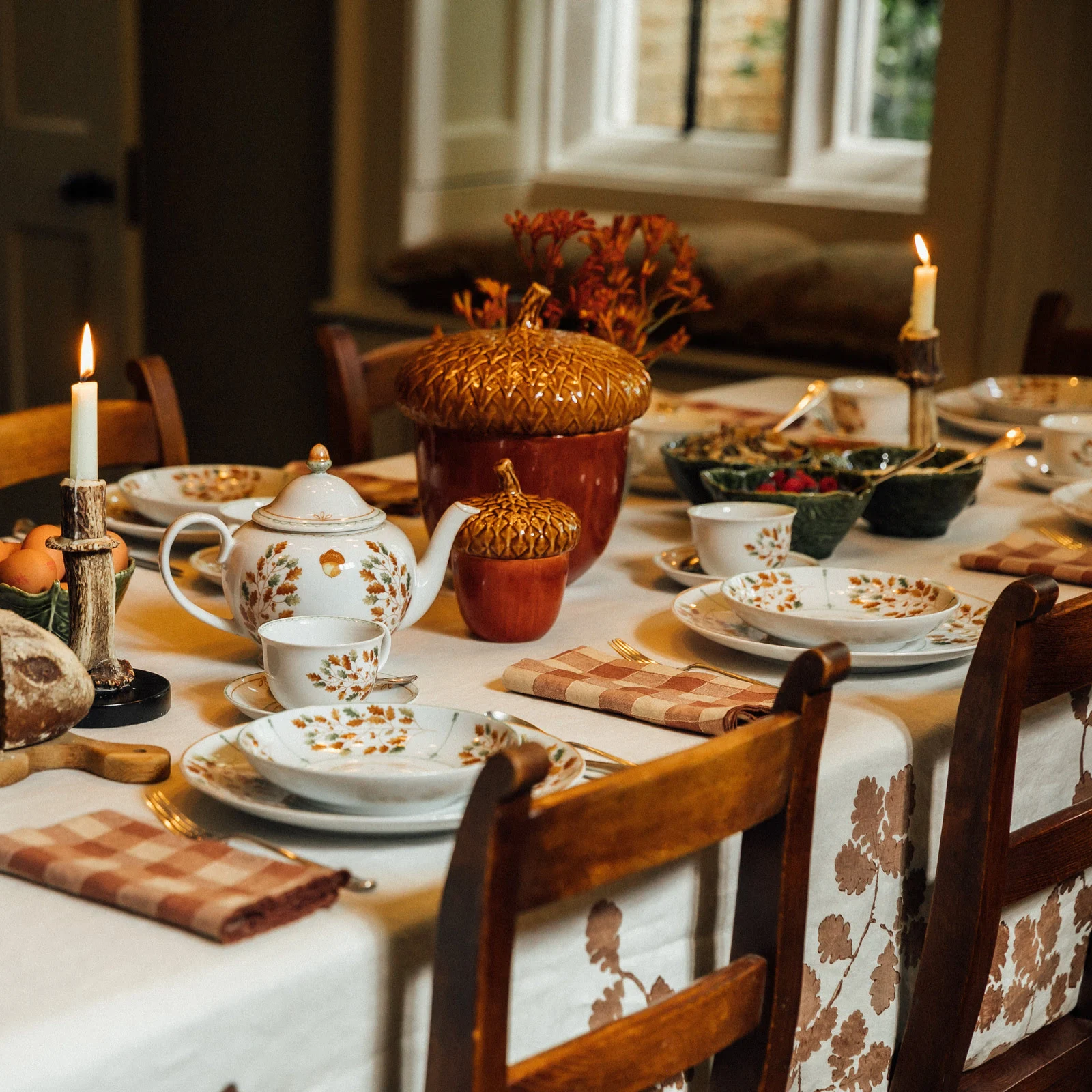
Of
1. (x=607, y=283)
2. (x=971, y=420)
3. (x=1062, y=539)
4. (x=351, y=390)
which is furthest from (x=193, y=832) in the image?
(x=971, y=420)

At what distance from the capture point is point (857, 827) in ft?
3.10

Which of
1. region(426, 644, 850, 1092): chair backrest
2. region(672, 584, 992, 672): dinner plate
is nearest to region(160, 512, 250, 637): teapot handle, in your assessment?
region(672, 584, 992, 672): dinner plate

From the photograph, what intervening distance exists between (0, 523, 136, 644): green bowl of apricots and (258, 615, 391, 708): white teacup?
111 mm

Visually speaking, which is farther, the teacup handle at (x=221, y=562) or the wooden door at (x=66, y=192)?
the wooden door at (x=66, y=192)

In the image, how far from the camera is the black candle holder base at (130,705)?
3.05 feet

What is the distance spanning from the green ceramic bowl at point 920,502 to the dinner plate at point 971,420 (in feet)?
1.33

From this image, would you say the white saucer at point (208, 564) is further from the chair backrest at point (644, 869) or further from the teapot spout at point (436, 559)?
the chair backrest at point (644, 869)

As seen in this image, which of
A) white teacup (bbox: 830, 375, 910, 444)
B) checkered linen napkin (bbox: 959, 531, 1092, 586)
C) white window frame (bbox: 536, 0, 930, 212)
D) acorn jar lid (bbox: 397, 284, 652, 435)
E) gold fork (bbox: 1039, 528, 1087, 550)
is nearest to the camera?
acorn jar lid (bbox: 397, 284, 652, 435)

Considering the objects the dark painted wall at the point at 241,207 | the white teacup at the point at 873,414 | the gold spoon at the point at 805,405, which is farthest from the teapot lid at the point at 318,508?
the dark painted wall at the point at 241,207

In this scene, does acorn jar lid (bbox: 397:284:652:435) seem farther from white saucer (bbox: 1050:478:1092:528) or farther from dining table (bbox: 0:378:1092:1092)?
white saucer (bbox: 1050:478:1092:528)

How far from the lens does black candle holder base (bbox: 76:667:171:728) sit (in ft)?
3.05

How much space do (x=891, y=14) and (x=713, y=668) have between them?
8.67 ft

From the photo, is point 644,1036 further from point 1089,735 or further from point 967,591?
point 967,591

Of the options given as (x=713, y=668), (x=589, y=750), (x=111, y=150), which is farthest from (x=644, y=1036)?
(x=111, y=150)
